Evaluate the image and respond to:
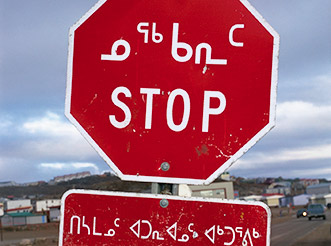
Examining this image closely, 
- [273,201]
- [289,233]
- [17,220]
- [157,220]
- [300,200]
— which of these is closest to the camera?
[157,220]

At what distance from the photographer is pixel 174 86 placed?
238cm

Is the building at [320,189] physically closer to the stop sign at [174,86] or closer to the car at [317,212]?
the car at [317,212]

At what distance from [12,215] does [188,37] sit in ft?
279

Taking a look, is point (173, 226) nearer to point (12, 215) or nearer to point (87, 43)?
point (87, 43)

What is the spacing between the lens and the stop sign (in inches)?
91.5

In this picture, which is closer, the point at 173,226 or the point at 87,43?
the point at 173,226

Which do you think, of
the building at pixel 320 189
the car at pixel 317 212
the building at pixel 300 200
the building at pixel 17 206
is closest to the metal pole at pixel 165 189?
the car at pixel 317 212

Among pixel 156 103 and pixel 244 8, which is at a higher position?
pixel 244 8

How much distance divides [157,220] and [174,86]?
1.95 ft

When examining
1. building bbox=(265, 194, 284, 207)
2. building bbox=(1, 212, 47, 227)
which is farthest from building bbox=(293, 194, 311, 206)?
building bbox=(1, 212, 47, 227)

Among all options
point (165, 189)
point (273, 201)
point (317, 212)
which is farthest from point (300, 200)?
point (165, 189)

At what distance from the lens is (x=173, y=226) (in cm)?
230

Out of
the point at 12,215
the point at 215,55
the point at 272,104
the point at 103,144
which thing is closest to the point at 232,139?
the point at 272,104

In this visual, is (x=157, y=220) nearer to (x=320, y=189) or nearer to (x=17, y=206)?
(x=17, y=206)
